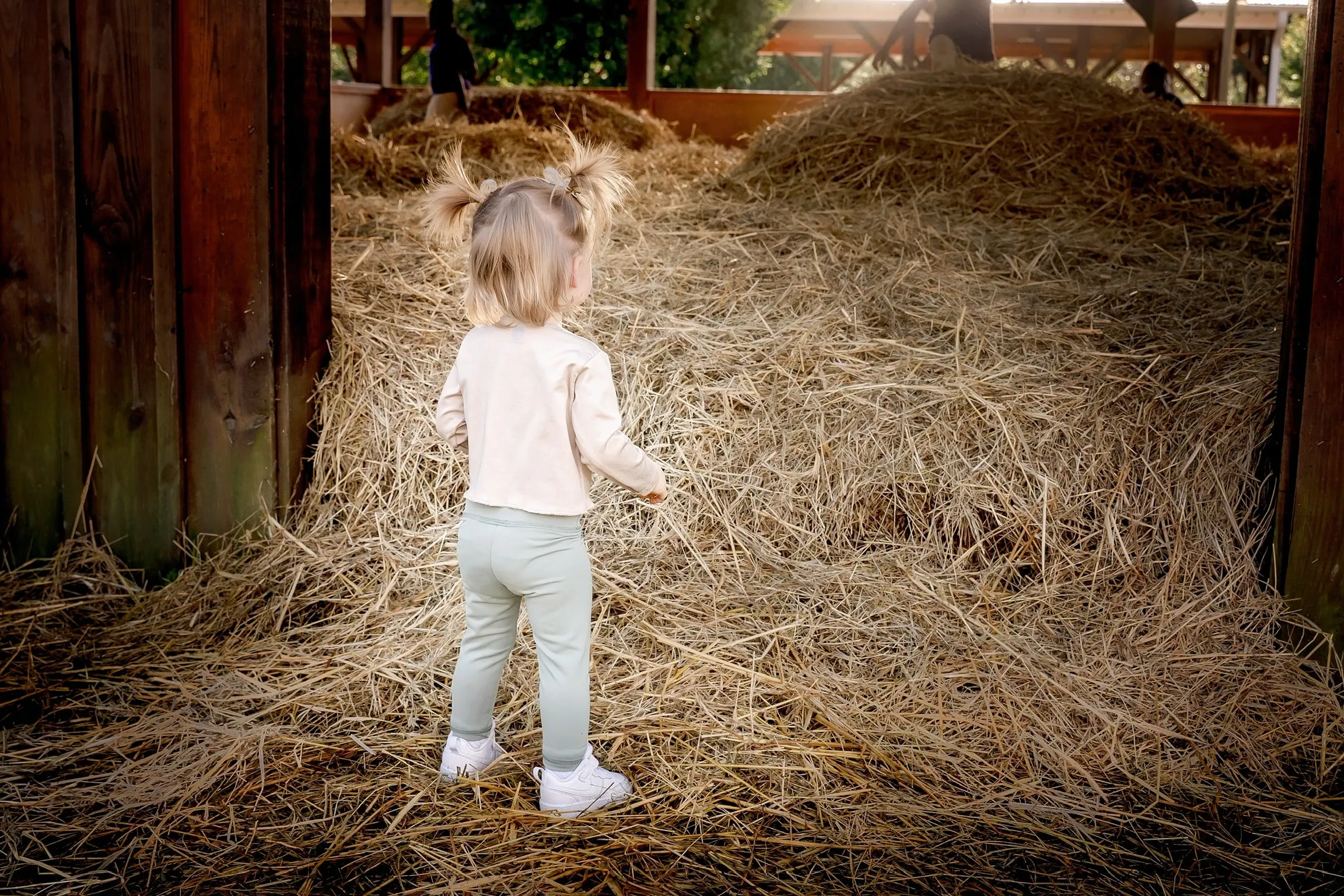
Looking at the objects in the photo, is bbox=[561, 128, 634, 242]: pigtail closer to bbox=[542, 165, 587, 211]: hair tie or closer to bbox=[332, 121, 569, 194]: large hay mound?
bbox=[542, 165, 587, 211]: hair tie

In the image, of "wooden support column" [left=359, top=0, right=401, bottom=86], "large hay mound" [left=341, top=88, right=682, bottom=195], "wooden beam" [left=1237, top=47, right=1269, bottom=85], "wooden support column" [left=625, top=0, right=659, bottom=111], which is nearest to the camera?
"large hay mound" [left=341, top=88, right=682, bottom=195]

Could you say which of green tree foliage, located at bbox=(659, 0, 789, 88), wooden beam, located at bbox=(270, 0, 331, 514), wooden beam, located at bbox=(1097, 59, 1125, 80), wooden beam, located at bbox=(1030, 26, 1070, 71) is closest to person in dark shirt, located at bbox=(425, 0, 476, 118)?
wooden beam, located at bbox=(270, 0, 331, 514)

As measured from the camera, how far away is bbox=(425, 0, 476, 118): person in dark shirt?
8188 millimetres

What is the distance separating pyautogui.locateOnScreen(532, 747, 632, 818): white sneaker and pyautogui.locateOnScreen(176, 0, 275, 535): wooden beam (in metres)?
1.53

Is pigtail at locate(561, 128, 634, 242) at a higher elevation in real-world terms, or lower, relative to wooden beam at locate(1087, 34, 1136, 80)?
lower

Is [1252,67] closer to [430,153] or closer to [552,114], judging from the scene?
[552,114]

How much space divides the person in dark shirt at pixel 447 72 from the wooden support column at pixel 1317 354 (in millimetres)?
6129

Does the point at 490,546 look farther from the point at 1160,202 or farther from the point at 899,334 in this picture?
the point at 1160,202

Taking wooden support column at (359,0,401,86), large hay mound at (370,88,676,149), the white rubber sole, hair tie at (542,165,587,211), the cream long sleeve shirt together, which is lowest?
the white rubber sole

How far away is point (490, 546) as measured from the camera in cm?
221

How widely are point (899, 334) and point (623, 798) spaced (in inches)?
82.6

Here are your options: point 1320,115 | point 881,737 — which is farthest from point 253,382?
point 1320,115

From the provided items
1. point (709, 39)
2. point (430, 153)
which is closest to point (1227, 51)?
point (709, 39)

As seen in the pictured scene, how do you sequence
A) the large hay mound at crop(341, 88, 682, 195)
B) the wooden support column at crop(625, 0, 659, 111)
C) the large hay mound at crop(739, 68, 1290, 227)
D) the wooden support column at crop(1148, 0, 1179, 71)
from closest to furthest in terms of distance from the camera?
1. the large hay mound at crop(739, 68, 1290, 227)
2. the large hay mound at crop(341, 88, 682, 195)
3. the wooden support column at crop(625, 0, 659, 111)
4. the wooden support column at crop(1148, 0, 1179, 71)
